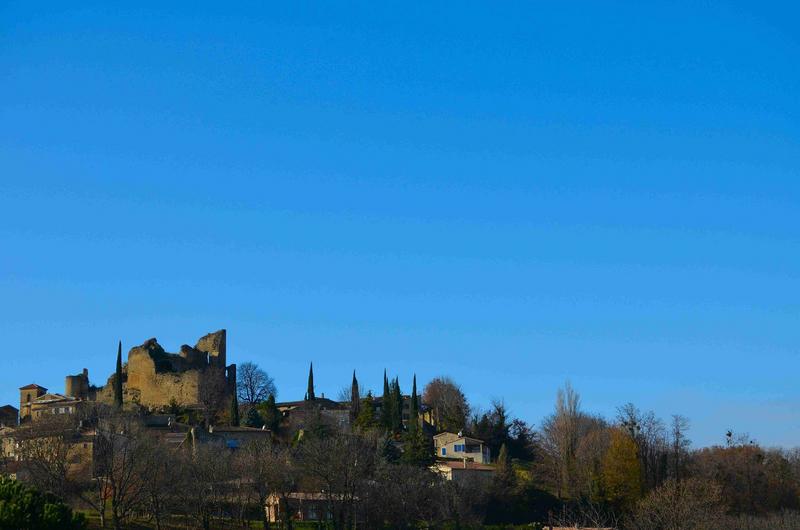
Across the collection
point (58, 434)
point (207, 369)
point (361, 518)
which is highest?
point (207, 369)

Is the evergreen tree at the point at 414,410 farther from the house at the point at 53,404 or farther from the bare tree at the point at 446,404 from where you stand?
the house at the point at 53,404

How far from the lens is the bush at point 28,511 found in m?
41.0

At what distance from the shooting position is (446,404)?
346 feet

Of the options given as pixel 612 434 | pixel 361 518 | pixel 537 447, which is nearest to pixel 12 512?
pixel 361 518

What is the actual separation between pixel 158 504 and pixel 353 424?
32091mm

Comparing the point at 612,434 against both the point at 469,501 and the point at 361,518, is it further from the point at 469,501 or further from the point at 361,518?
the point at 361,518

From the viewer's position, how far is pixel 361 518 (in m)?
62.3

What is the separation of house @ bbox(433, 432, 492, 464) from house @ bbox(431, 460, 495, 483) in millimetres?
7077

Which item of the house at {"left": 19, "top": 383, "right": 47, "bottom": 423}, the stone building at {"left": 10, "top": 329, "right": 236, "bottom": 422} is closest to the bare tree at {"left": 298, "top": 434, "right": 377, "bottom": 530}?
the stone building at {"left": 10, "top": 329, "right": 236, "bottom": 422}

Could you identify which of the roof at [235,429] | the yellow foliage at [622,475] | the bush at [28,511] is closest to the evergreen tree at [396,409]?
the roof at [235,429]

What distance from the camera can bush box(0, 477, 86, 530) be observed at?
41.0 metres

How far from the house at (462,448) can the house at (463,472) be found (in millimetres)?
7077

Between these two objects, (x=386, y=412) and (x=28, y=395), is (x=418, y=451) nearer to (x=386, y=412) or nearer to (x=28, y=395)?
(x=386, y=412)

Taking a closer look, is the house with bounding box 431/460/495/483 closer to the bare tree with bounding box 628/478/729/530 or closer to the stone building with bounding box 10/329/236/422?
the bare tree with bounding box 628/478/729/530
